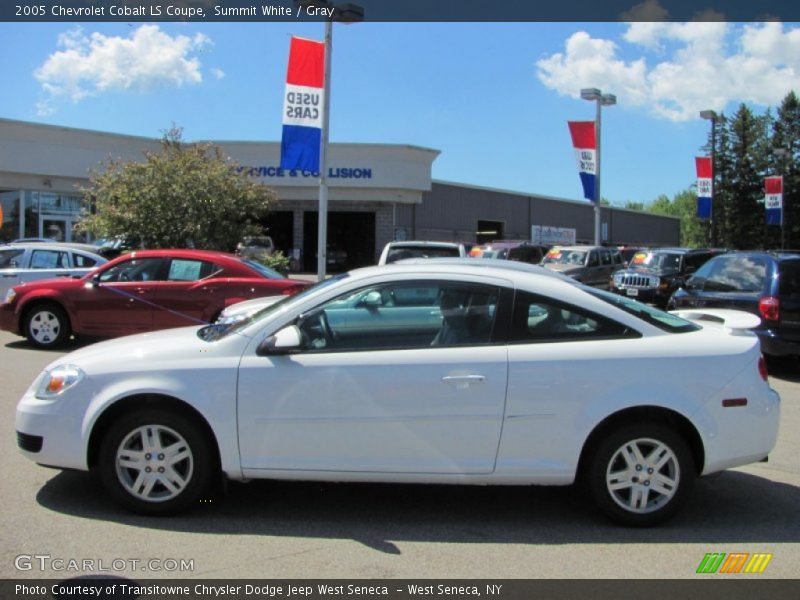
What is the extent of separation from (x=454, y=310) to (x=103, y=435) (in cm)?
229

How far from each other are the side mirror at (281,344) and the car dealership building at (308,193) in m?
22.5

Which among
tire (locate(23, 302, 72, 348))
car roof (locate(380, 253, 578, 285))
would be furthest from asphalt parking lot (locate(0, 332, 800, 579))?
tire (locate(23, 302, 72, 348))

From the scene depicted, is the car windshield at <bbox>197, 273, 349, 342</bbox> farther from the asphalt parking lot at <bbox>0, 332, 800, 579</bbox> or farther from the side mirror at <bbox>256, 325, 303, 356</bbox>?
the asphalt parking lot at <bbox>0, 332, 800, 579</bbox>

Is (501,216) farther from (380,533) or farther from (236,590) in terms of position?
(236,590)

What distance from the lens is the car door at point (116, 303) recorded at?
34.0 feet

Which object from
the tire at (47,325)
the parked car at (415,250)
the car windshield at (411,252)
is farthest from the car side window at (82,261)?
the car windshield at (411,252)

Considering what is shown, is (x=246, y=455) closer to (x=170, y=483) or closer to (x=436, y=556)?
(x=170, y=483)

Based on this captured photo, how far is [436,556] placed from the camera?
12.6 ft

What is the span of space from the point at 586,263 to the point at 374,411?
17.1 m

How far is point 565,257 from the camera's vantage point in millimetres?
20781

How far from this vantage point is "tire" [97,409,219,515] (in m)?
4.18

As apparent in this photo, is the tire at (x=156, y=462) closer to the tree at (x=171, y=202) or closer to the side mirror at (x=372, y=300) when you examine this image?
the side mirror at (x=372, y=300)

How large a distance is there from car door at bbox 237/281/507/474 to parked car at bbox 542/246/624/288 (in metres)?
15.9

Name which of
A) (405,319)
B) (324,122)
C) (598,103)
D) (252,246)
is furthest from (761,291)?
(598,103)
